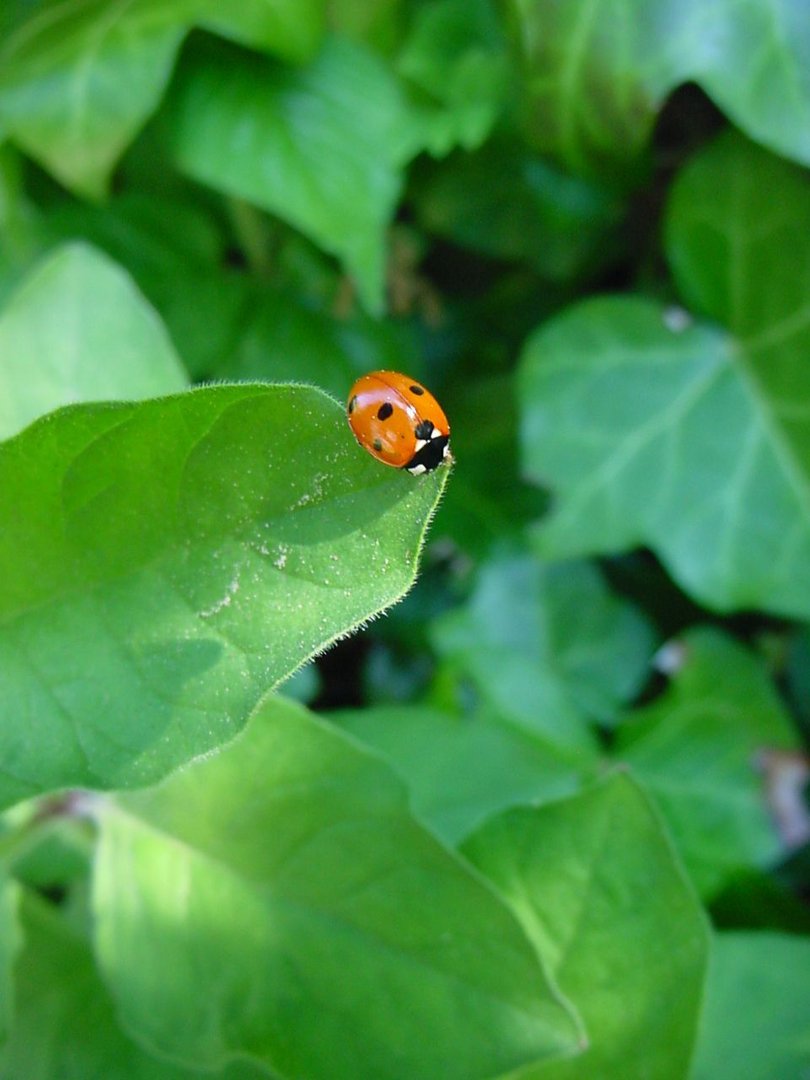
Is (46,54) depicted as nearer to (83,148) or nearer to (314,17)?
(83,148)

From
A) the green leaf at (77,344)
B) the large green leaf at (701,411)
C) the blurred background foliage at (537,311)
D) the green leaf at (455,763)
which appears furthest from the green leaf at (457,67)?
the green leaf at (455,763)

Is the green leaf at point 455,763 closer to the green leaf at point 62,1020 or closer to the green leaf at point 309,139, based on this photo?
the green leaf at point 62,1020

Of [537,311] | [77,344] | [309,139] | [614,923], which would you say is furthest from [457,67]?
[614,923]

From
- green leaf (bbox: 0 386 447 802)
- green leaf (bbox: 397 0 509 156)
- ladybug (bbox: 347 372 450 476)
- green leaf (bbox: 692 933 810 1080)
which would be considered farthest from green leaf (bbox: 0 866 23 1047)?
green leaf (bbox: 397 0 509 156)

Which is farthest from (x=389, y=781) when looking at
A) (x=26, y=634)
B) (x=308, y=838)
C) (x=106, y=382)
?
(x=106, y=382)

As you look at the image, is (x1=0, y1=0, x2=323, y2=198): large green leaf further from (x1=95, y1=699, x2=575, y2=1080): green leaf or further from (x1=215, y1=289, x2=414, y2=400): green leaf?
(x1=95, y1=699, x2=575, y2=1080): green leaf

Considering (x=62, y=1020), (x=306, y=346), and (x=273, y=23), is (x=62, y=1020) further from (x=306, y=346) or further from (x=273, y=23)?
(x=273, y=23)

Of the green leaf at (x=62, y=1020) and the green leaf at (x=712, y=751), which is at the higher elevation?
the green leaf at (x=62, y=1020)
